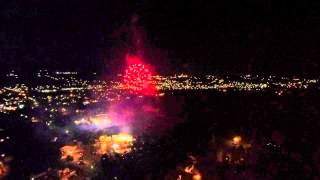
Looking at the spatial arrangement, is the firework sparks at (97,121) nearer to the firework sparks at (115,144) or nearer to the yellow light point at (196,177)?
the firework sparks at (115,144)

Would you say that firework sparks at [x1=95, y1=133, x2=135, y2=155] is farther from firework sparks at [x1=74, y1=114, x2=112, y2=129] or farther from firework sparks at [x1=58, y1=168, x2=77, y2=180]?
firework sparks at [x1=74, y1=114, x2=112, y2=129]

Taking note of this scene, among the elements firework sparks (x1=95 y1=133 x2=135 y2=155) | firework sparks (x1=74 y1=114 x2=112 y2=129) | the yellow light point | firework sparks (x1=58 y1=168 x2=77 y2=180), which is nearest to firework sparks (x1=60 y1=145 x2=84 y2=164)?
firework sparks (x1=95 y1=133 x2=135 y2=155)

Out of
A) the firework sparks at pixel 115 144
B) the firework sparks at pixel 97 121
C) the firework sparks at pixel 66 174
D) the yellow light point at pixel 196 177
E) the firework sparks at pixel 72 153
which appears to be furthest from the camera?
the firework sparks at pixel 97 121

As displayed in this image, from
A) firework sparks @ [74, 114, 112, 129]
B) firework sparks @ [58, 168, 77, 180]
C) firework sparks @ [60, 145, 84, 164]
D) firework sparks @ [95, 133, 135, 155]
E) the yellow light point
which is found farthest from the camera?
firework sparks @ [74, 114, 112, 129]

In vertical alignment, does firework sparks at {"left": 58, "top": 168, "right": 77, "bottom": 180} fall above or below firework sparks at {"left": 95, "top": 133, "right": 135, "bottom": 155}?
below

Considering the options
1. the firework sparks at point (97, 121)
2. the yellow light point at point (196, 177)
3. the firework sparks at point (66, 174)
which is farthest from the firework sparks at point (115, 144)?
the yellow light point at point (196, 177)

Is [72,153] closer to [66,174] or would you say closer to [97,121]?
[66,174]

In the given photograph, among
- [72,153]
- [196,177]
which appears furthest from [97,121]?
[196,177]

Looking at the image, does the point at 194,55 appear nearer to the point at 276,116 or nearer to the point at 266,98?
the point at 266,98
